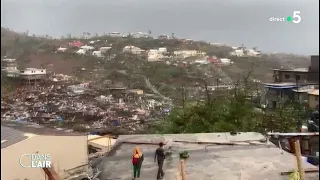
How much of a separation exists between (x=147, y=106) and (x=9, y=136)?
1621mm

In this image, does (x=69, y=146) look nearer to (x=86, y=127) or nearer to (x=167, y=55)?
(x=86, y=127)

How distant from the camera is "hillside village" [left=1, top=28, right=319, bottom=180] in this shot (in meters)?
2.25

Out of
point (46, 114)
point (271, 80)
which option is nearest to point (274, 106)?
point (271, 80)

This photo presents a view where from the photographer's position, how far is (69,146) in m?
2.28

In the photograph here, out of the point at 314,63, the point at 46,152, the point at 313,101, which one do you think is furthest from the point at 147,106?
the point at 313,101

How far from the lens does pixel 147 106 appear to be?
3.59m

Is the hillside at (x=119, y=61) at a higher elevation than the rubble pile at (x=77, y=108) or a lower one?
higher

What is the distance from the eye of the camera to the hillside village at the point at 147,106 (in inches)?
88.5

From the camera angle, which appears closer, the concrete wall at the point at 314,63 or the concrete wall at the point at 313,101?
the concrete wall at the point at 314,63

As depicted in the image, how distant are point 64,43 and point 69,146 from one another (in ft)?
5.46

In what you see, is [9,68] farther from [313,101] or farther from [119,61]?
[313,101]

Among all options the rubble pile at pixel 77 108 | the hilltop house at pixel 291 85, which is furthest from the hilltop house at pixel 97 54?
the hilltop house at pixel 291 85

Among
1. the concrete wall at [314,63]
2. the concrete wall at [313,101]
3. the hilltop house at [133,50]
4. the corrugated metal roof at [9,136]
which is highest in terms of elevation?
the hilltop house at [133,50]

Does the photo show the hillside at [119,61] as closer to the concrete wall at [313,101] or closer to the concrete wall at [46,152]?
the concrete wall at [46,152]
